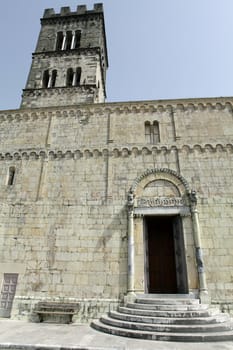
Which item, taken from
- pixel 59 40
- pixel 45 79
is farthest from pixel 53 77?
pixel 59 40

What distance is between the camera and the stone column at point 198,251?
7.16 metres

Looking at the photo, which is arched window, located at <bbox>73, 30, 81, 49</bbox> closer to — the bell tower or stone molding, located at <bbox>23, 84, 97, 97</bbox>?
the bell tower

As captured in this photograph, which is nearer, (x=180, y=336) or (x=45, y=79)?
(x=180, y=336)

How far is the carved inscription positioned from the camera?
334 inches

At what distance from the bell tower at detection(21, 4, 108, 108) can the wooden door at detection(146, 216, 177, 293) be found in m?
9.15

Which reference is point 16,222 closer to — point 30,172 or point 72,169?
point 30,172

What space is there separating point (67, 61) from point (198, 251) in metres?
15.7

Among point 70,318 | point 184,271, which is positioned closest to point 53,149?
point 70,318

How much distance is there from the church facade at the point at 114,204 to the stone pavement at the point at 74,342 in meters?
1.56

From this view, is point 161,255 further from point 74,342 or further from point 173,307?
point 74,342

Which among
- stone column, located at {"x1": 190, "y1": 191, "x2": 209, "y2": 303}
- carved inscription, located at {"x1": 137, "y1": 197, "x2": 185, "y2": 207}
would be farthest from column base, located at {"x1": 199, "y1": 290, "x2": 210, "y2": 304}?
carved inscription, located at {"x1": 137, "y1": 197, "x2": 185, "y2": 207}

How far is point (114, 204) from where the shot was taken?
8.80 meters

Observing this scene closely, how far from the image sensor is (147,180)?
9.09 m

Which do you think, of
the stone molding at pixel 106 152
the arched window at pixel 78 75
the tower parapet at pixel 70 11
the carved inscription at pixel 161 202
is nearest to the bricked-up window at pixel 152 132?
the stone molding at pixel 106 152
